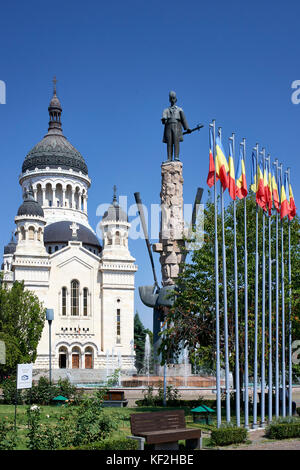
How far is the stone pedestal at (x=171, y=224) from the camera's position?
26266 mm

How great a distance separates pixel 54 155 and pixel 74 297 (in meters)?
22.6

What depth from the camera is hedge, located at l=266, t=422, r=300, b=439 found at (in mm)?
15617

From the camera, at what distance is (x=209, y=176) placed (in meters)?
18.1

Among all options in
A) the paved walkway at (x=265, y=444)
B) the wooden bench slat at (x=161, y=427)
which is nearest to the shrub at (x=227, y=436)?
the paved walkway at (x=265, y=444)

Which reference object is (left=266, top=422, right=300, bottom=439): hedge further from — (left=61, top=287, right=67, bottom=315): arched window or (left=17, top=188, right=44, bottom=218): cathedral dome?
(left=17, top=188, right=44, bottom=218): cathedral dome

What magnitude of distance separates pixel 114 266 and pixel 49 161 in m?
20.7

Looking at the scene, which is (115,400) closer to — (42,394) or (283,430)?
(42,394)

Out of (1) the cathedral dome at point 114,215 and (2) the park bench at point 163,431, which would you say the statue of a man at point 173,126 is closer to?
(2) the park bench at point 163,431

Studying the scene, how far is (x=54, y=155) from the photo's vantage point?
8275cm

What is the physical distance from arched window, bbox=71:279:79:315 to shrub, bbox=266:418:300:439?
52.8 meters

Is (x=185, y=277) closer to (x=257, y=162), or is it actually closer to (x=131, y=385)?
(x=257, y=162)

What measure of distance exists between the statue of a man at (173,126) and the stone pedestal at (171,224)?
2.28 ft

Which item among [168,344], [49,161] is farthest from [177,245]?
[49,161]

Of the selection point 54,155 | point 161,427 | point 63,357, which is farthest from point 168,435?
point 54,155
